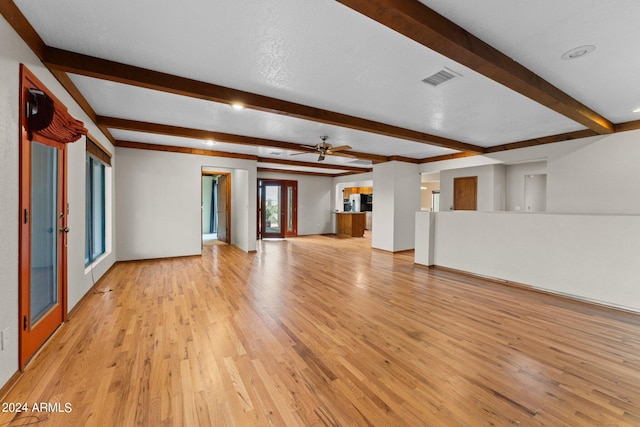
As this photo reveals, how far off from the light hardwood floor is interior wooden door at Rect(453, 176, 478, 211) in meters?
4.17

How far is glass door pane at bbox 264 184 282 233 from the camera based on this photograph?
1008 cm

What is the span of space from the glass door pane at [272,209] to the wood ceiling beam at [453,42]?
8300 millimetres

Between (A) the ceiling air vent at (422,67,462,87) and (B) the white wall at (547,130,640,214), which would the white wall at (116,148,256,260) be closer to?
(A) the ceiling air vent at (422,67,462,87)

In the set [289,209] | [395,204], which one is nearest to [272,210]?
[289,209]

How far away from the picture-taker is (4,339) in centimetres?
184

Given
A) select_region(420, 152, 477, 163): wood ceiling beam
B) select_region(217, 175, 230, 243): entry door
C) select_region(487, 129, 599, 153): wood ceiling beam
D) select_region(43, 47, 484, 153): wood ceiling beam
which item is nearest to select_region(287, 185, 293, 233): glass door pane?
select_region(217, 175, 230, 243): entry door

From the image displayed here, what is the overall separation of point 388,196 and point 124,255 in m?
6.53

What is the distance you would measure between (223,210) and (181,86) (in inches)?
264

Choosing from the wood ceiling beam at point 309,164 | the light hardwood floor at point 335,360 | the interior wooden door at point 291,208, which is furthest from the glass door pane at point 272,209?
the light hardwood floor at point 335,360

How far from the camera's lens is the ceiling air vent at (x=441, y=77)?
9.03 ft

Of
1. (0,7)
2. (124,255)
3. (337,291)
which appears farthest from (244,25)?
(124,255)

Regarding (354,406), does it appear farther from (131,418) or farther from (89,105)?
(89,105)

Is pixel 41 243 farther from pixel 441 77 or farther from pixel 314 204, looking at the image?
pixel 314 204

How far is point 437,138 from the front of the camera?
5.48m
